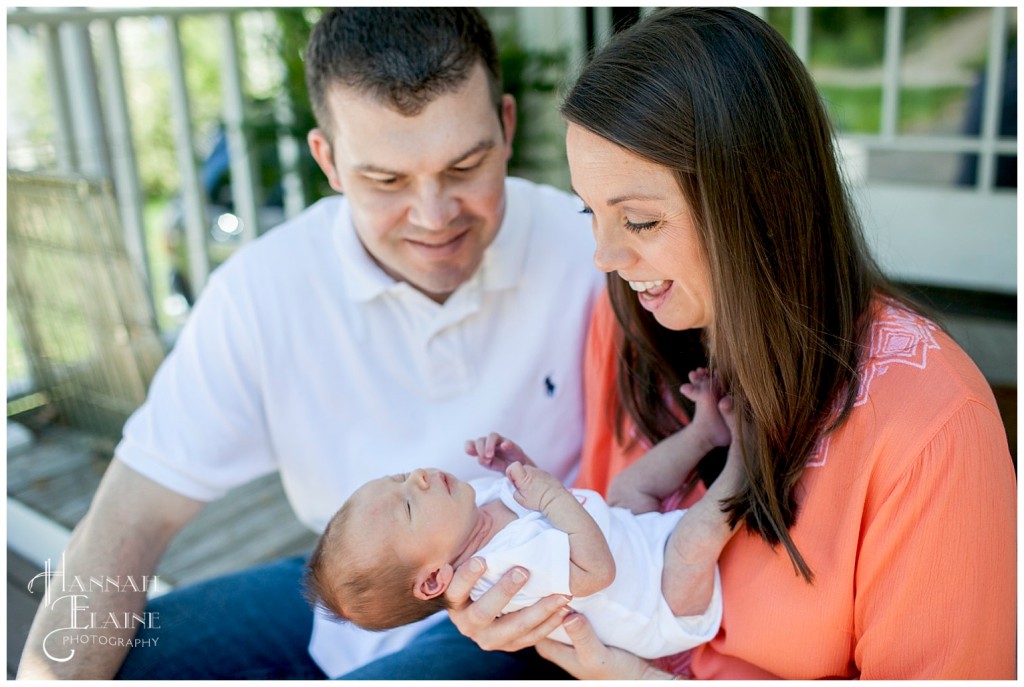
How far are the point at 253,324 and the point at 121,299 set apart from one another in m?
1.59

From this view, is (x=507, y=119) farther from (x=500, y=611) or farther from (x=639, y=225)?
(x=500, y=611)

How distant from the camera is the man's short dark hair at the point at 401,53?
1.65 m

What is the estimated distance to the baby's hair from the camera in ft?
4.68

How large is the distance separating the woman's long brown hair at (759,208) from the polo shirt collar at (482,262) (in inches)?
22.3

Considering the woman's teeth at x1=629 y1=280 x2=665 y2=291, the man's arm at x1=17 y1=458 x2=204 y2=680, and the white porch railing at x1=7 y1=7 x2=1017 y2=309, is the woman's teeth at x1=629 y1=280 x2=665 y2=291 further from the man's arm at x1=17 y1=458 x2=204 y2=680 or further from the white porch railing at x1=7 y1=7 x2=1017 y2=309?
the white porch railing at x1=7 y1=7 x2=1017 y2=309

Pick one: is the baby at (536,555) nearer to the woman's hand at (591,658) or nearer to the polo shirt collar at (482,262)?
the woman's hand at (591,658)

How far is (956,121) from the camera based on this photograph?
5.49m

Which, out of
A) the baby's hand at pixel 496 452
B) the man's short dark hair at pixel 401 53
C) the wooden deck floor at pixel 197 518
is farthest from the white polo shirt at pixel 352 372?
the wooden deck floor at pixel 197 518

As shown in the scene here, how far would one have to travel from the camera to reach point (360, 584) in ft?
4.68

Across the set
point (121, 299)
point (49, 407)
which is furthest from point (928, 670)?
point (49, 407)

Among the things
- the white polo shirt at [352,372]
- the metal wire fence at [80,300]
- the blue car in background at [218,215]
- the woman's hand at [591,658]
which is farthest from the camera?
the blue car in background at [218,215]

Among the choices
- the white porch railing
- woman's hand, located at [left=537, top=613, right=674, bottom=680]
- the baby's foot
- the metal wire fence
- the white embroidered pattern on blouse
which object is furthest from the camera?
the white porch railing

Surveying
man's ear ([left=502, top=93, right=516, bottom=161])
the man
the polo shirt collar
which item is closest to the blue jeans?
the man

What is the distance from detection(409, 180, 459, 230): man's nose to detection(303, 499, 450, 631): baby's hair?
538 millimetres
